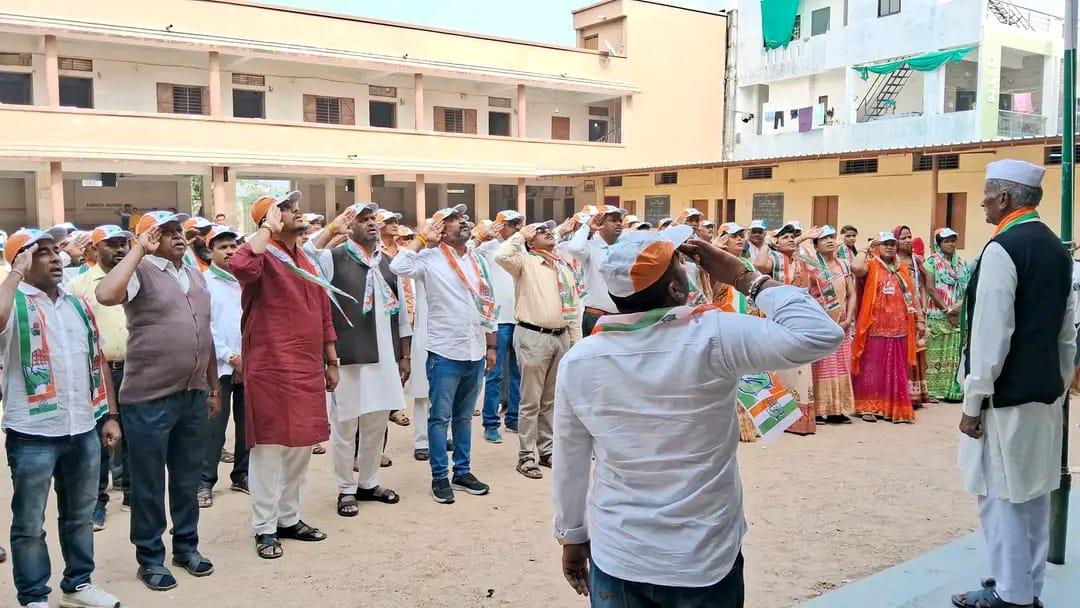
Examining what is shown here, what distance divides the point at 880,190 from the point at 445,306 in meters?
14.1

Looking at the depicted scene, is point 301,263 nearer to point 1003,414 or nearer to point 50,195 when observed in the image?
point 1003,414

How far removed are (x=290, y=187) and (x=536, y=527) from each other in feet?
77.2

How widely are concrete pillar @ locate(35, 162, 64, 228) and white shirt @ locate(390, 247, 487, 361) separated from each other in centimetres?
1751

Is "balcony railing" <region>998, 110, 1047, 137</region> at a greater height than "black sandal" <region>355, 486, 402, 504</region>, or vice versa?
"balcony railing" <region>998, 110, 1047, 137</region>

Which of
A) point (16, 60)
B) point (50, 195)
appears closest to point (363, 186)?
point (50, 195)

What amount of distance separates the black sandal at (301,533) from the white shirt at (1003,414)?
3420mm

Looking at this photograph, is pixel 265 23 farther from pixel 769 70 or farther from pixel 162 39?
pixel 769 70

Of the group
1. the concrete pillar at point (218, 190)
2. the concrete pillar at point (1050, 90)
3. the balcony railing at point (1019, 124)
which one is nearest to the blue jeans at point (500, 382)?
the concrete pillar at point (218, 190)

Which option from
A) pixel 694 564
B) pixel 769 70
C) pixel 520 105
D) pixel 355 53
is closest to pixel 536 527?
pixel 694 564

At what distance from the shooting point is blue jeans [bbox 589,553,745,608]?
230cm

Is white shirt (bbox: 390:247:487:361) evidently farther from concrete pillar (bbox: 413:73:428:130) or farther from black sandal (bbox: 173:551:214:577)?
concrete pillar (bbox: 413:73:428:130)

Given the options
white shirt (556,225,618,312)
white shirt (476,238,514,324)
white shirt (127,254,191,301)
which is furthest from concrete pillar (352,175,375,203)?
white shirt (127,254,191,301)

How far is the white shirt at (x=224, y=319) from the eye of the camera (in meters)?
5.77

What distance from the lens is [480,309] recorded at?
602 cm
